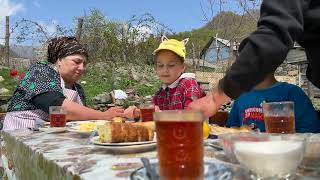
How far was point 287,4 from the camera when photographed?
4.20 ft

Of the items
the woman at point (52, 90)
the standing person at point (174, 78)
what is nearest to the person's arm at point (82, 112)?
the woman at point (52, 90)

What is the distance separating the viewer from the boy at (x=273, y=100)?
2477 mm

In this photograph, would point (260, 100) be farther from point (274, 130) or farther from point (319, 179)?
point (319, 179)

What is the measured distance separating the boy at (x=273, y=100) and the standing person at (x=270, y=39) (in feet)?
3.52

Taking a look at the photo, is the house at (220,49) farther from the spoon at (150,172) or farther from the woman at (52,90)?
the spoon at (150,172)

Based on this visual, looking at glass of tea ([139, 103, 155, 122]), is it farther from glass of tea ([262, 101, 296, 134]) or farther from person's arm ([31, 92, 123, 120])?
glass of tea ([262, 101, 296, 134])

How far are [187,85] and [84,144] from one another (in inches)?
73.0

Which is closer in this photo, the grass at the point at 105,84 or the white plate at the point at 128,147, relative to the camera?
the white plate at the point at 128,147

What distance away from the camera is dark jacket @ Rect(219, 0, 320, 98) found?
1.28 m

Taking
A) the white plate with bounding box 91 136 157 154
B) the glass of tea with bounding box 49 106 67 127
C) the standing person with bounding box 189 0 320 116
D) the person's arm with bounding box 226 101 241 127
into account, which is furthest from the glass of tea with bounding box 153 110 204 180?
the person's arm with bounding box 226 101 241 127

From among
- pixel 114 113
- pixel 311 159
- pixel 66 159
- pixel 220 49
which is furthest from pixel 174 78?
pixel 220 49

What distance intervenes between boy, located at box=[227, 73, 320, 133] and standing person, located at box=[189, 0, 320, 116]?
1.07 meters

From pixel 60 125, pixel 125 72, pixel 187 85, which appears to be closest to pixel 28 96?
pixel 60 125

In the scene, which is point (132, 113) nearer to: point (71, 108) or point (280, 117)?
point (71, 108)
